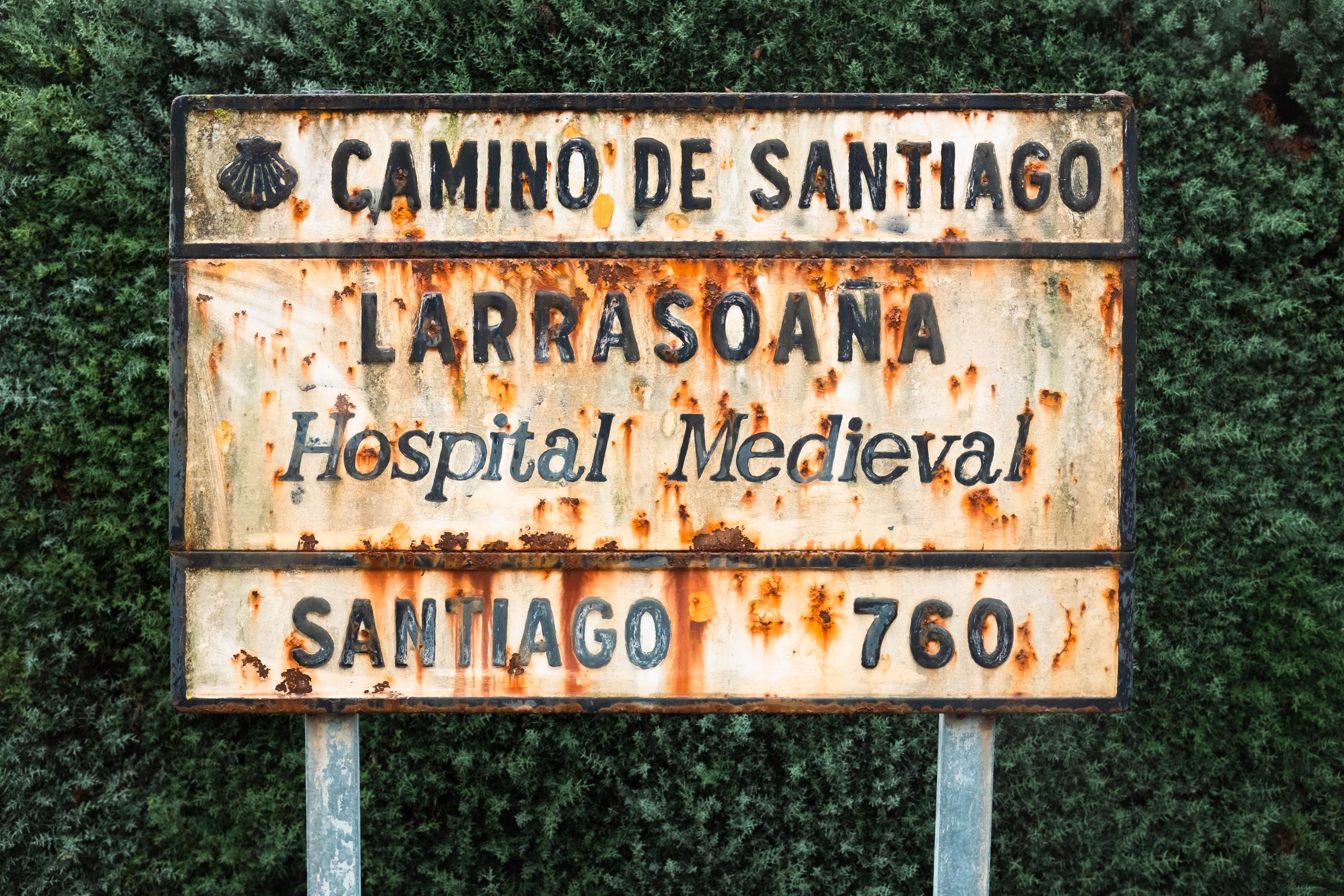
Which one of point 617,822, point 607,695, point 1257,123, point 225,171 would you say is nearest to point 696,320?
point 607,695

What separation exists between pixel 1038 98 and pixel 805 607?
1.28m

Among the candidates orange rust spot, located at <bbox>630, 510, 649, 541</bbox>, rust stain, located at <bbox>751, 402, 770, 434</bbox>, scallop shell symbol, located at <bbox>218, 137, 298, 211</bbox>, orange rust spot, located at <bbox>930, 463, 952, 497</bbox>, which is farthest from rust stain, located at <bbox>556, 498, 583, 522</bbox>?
scallop shell symbol, located at <bbox>218, 137, 298, 211</bbox>

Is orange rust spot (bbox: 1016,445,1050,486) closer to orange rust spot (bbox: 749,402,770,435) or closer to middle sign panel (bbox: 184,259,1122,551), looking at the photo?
middle sign panel (bbox: 184,259,1122,551)

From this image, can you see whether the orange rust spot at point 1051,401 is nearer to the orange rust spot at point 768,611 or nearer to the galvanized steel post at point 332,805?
the orange rust spot at point 768,611

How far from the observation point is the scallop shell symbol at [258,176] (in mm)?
2291

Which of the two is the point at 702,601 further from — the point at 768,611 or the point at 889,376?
the point at 889,376

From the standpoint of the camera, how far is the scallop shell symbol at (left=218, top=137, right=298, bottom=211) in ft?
7.52

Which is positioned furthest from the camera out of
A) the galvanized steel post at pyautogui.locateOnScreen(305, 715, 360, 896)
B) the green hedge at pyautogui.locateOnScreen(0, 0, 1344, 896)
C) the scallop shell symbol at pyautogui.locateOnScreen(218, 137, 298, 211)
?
the green hedge at pyautogui.locateOnScreen(0, 0, 1344, 896)

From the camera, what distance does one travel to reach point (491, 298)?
91.6 inches

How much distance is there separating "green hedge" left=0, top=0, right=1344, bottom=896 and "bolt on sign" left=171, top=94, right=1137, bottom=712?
1.47 meters

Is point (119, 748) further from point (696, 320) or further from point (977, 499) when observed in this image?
point (977, 499)

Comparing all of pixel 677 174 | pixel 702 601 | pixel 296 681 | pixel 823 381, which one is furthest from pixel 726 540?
pixel 296 681

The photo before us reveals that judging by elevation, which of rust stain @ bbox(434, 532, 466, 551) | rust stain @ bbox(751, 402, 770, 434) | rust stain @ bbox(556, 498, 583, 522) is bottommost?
rust stain @ bbox(434, 532, 466, 551)

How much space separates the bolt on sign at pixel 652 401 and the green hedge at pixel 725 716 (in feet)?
4.81
